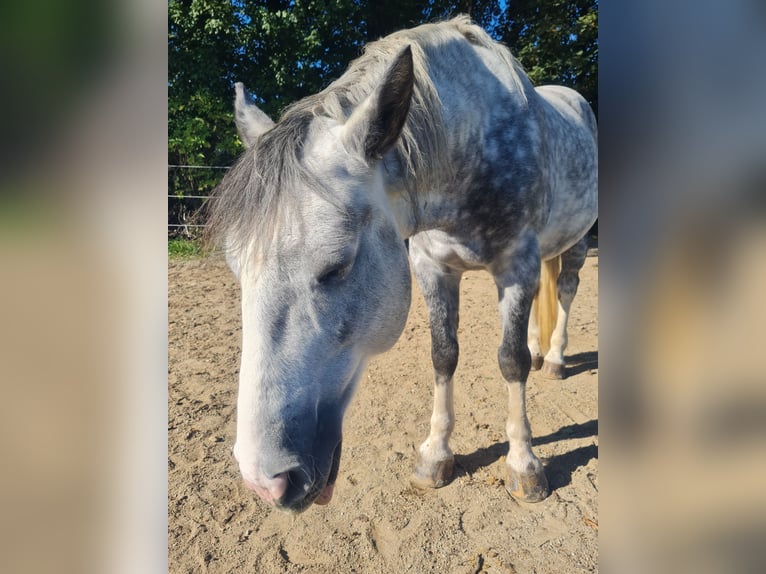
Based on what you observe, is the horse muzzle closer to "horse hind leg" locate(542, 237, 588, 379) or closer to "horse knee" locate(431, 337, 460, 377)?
"horse knee" locate(431, 337, 460, 377)

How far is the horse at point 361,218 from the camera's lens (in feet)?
2.97

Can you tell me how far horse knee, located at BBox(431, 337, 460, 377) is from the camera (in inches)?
75.7

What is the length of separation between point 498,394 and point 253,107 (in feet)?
6.77

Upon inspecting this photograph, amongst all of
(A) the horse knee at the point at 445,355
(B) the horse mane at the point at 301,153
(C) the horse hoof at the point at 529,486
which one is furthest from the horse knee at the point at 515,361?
(B) the horse mane at the point at 301,153

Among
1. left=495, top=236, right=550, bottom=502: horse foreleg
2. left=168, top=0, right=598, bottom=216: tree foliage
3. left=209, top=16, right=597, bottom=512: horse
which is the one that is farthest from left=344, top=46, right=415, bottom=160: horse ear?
left=168, top=0, right=598, bottom=216: tree foliage

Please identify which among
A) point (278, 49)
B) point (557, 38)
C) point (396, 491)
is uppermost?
point (278, 49)

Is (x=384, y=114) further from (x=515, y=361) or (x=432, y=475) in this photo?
(x=432, y=475)

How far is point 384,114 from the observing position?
98 cm

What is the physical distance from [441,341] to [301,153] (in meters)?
1.19

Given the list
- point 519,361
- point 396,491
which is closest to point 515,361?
point 519,361

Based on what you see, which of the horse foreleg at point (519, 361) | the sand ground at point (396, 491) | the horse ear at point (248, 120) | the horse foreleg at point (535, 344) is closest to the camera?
the horse ear at point (248, 120)

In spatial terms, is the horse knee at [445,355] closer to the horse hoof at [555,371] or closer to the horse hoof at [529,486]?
the horse hoof at [529,486]
